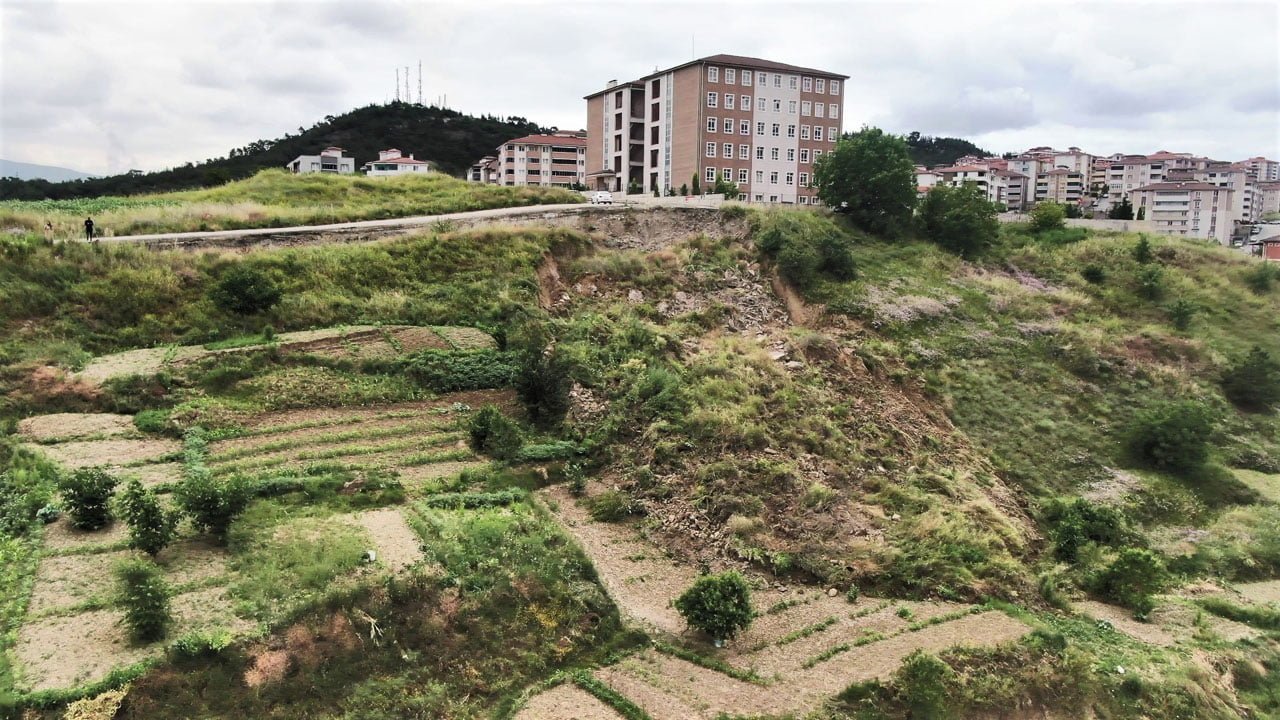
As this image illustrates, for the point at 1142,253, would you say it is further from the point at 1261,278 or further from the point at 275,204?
the point at 275,204

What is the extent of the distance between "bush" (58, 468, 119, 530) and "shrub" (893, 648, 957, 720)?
14.6 metres

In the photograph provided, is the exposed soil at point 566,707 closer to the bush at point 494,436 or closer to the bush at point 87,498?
the bush at point 494,436

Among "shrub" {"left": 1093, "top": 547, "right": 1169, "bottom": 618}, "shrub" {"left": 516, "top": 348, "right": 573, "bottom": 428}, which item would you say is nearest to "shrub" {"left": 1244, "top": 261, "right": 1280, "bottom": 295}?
"shrub" {"left": 1093, "top": 547, "right": 1169, "bottom": 618}

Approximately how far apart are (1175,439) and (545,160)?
7242 centimetres

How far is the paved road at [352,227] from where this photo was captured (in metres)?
27.6

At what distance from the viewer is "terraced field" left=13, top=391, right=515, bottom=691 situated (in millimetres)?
10992

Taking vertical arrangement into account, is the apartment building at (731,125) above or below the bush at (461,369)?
above

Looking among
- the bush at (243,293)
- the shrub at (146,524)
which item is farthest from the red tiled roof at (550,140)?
the shrub at (146,524)

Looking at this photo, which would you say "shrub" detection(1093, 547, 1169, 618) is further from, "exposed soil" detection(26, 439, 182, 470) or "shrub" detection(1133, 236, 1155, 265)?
"shrub" detection(1133, 236, 1155, 265)

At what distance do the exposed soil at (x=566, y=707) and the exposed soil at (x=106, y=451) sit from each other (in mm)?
11258

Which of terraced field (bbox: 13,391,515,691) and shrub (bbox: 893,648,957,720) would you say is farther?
shrub (bbox: 893,648,957,720)

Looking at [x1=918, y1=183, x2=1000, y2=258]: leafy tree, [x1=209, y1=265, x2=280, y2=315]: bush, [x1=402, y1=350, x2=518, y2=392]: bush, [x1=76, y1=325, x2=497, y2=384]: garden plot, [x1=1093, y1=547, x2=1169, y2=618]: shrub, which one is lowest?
[x1=1093, y1=547, x2=1169, y2=618]: shrub

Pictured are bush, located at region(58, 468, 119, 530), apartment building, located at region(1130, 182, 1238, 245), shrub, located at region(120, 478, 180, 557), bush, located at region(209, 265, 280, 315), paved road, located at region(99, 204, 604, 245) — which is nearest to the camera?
shrub, located at region(120, 478, 180, 557)

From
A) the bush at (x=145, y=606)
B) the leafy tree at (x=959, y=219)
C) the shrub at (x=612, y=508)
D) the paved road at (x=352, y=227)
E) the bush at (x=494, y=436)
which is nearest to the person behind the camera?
the bush at (x=145, y=606)
